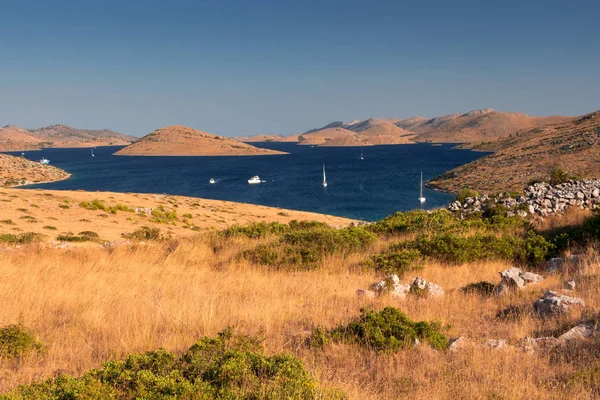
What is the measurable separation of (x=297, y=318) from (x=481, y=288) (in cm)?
400

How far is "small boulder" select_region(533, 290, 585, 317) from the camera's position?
6.45 m

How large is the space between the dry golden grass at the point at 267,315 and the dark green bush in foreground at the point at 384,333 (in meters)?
0.17

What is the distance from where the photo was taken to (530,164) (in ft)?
255

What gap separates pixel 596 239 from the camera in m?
11.6

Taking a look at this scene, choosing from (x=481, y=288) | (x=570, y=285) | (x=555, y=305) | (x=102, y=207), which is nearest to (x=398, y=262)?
(x=481, y=288)

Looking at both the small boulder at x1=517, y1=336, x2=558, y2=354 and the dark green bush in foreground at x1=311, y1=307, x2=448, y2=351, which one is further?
the dark green bush in foreground at x1=311, y1=307, x2=448, y2=351

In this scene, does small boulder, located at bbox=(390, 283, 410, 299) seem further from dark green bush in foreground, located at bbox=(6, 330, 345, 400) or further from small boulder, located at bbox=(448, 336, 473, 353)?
dark green bush in foreground, located at bbox=(6, 330, 345, 400)

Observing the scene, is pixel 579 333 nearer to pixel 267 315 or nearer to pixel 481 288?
pixel 481 288

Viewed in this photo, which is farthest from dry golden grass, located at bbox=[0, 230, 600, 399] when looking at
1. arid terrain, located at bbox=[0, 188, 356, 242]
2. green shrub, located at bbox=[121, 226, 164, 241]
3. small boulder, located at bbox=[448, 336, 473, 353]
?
arid terrain, located at bbox=[0, 188, 356, 242]

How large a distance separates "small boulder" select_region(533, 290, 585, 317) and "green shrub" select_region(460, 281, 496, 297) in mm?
1322

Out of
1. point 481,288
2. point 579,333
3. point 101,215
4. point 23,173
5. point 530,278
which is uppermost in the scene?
point 23,173

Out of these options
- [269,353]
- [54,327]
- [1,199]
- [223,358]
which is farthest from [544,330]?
[1,199]

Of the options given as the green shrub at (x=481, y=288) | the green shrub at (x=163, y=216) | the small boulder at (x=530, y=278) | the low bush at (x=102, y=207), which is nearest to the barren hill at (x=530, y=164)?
the green shrub at (x=163, y=216)

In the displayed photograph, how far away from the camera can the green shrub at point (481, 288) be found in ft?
26.7
